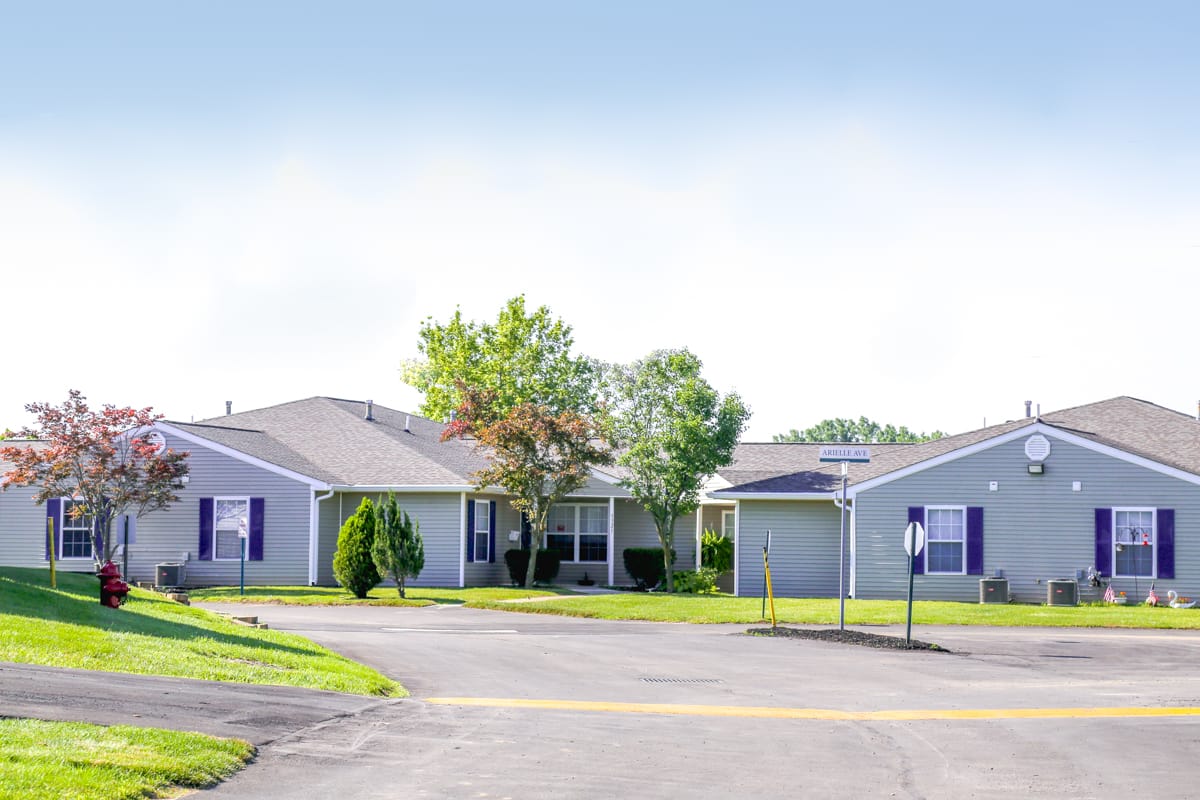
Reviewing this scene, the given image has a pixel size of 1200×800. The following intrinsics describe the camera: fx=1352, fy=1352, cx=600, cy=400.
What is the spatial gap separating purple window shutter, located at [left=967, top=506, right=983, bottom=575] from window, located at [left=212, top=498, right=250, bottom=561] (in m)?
19.4

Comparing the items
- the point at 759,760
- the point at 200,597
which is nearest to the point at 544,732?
the point at 759,760

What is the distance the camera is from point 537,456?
119ft

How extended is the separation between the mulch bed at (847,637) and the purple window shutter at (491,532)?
50.7 feet

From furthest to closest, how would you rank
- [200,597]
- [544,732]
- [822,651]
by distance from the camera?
[200,597], [822,651], [544,732]

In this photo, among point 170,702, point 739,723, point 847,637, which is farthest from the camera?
point 847,637

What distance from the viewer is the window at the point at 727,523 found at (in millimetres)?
41625

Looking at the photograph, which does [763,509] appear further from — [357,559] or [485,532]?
[357,559]

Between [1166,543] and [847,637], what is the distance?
13218 millimetres

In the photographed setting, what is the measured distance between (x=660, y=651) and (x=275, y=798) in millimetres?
12762

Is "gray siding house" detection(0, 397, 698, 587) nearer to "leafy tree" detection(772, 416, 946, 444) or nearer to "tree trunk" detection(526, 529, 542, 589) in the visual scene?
"tree trunk" detection(526, 529, 542, 589)

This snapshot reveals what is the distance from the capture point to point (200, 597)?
1314 inches

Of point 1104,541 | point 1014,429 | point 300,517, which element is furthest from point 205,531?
point 1104,541

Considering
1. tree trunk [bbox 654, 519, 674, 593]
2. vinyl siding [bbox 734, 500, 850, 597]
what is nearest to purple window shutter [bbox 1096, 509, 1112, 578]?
vinyl siding [bbox 734, 500, 850, 597]

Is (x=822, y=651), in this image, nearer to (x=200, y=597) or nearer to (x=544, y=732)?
(x=544, y=732)
